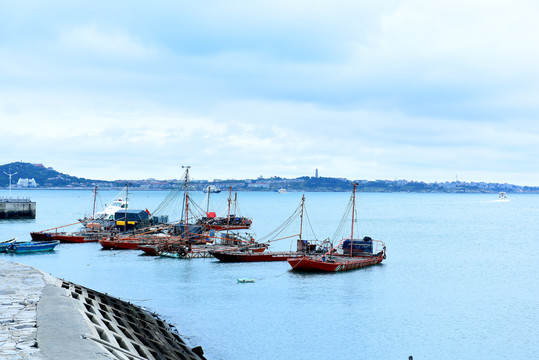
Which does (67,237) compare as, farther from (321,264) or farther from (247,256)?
(321,264)

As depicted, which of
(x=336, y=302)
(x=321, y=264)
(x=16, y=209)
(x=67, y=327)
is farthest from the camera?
(x=16, y=209)

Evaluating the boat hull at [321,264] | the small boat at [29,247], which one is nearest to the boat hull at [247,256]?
the boat hull at [321,264]

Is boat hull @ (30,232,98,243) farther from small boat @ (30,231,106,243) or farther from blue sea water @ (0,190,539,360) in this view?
blue sea water @ (0,190,539,360)

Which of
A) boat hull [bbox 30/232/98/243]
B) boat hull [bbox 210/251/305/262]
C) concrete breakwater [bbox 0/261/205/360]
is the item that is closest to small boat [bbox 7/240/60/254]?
boat hull [bbox 30/232/98/243]

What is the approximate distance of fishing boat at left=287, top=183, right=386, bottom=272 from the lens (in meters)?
61.9

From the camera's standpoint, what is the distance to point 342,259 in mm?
66250

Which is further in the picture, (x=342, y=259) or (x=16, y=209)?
(x=16, y=209)

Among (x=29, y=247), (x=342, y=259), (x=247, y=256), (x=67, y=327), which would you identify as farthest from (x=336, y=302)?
(x=29, y=247)

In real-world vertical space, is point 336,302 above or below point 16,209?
below

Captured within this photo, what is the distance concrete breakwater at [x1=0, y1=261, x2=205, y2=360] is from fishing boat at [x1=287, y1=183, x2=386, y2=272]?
88.6 feet

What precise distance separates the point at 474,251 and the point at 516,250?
8765mm

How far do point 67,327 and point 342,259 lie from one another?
47.3 metres

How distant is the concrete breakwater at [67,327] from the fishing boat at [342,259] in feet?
88.6

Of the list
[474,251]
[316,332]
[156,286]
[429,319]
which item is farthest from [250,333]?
[474,251]
